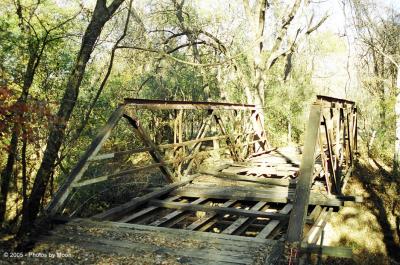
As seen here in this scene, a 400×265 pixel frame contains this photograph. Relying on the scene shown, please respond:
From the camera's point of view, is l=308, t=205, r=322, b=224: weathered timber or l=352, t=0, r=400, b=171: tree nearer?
l=308, t=205, r=322, b=224: weathered timber

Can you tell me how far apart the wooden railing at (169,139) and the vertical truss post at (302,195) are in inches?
98.1

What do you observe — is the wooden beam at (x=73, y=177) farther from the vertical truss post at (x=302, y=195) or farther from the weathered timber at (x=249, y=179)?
the weathered timber at (x=249, y=179)

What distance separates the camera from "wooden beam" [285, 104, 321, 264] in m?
4.03

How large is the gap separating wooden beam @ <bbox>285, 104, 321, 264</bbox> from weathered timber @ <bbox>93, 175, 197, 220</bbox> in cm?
246

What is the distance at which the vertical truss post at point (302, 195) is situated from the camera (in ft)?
12.6

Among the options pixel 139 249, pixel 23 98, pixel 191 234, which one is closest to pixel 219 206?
pixel 191 234

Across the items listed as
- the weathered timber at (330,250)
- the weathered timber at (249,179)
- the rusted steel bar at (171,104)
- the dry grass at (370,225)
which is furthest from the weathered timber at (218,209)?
the dry grass at (370,225)

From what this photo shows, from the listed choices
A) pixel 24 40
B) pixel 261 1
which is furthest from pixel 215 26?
pixel 24 40

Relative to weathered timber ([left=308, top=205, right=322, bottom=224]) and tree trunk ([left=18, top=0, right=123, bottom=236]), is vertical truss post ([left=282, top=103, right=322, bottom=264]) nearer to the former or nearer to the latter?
weathered timber ([left=308, top=205, right=322, bottom=224])

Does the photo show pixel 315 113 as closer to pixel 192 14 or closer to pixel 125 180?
pixel 125 180

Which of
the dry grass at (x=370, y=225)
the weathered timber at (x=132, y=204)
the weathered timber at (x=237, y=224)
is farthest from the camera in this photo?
the dry grass at (x=370, y=225)

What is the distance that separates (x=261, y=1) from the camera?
1372 centimetres

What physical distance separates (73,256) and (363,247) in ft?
28.0

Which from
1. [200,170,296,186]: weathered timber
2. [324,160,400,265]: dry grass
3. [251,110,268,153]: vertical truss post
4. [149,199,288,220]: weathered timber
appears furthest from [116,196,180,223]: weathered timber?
[324,160,400,265]: dry grass
